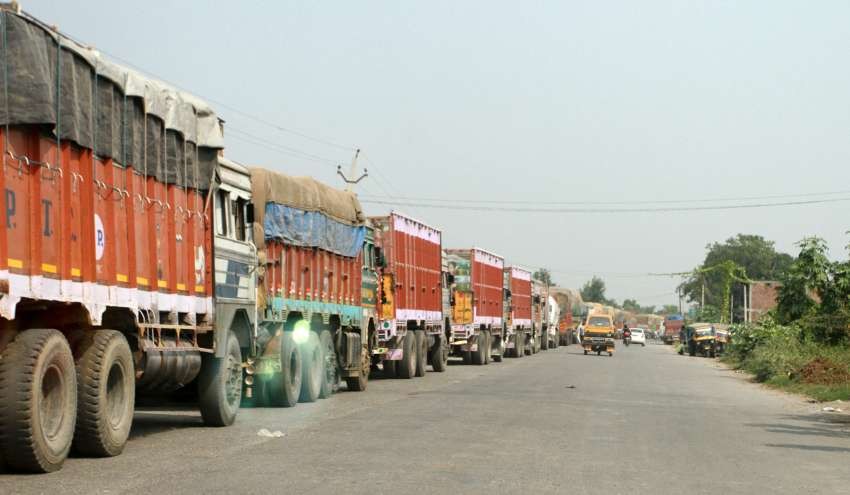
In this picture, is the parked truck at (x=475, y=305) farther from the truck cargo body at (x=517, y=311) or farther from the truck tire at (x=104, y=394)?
the truck tire at (x=104, y=394)

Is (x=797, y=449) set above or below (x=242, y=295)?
below

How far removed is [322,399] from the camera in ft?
68.5

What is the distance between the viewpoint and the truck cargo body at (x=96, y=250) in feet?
31.6

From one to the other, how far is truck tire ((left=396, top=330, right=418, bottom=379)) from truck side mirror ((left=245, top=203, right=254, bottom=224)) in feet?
40.2

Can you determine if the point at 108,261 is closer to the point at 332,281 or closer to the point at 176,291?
the point at 176,291

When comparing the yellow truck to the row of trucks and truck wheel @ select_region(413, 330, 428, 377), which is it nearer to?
truck wheel @ select_region(413, 330, 428, 377)

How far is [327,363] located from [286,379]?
2.84 metres

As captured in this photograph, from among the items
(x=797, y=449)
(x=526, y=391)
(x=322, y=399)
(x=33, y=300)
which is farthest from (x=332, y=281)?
(x=33, y=300)

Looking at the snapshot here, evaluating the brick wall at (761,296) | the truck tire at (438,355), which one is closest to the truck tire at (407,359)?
the truck tire at (438,355)

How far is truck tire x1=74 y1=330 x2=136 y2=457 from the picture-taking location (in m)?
11.0

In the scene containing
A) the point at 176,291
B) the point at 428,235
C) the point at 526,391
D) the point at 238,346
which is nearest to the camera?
the point at 176,291

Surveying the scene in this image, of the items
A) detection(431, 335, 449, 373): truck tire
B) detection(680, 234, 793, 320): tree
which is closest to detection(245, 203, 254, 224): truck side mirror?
detection(431, 335, 449, 373): truck tire

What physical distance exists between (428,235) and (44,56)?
74.4 ft

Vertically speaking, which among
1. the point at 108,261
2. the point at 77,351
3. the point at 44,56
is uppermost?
the point at 44,56
